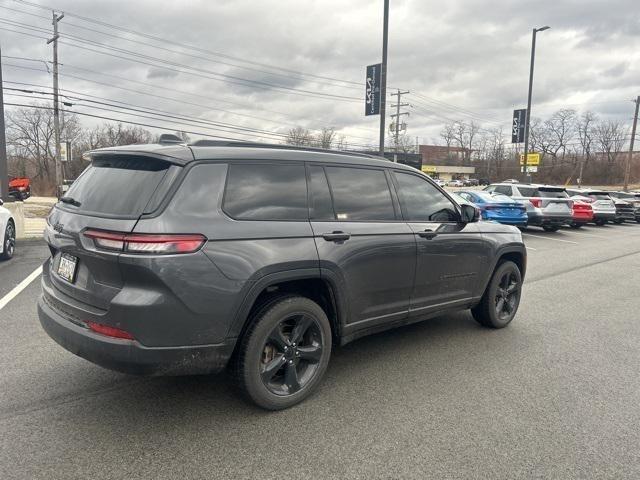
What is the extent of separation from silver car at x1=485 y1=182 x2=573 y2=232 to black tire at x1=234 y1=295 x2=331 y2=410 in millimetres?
15089

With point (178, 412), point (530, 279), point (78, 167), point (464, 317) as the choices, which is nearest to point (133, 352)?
point (178, 412)

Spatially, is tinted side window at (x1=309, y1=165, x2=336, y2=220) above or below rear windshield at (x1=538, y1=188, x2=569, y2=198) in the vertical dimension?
above

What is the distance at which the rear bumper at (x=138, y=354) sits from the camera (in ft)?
9.07

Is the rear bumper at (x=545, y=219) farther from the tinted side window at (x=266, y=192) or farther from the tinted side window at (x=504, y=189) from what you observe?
the tinted side window at (x=266, y=192)

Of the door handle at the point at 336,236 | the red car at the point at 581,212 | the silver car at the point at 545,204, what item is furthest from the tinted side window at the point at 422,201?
the red car at the point at 581,212

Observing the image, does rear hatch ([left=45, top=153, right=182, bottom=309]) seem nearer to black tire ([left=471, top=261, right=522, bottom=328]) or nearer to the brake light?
the brake light

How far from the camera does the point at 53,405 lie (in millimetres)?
3305

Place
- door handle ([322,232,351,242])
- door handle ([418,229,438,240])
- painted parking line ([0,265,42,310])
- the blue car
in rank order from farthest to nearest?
the blue car
painted parking line ([0,265,42,310])
door handle ([418,229,438,240])
door handle ([322,232,351,242])

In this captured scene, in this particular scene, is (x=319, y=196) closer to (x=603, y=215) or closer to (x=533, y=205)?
(x=533, y=205)

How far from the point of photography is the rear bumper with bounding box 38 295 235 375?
2766mm

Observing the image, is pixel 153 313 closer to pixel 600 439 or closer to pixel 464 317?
pixel 600 439

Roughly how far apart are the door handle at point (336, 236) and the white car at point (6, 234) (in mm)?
7890

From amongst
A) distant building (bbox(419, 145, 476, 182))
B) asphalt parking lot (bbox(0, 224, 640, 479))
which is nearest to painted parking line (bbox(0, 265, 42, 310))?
asphalt parking lot (bbox(0, 224, 640, 479))

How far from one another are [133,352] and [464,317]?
4167 mm
